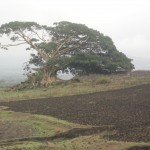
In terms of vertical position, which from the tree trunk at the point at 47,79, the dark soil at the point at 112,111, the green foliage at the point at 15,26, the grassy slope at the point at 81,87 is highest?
the green foliage at the point at 15,26

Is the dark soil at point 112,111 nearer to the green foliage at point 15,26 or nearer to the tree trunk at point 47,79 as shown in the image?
the tree trunk at point 47,79

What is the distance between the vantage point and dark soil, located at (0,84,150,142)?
68.3 feet

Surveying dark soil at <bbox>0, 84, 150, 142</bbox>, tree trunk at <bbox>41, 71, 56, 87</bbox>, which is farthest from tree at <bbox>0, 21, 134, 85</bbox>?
dark soil at <bbox>0, 84, 150, 142</bbox>

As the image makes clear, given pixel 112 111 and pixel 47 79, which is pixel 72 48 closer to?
pixel 47 79

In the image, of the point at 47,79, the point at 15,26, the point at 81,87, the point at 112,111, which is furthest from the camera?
the point at 15,26

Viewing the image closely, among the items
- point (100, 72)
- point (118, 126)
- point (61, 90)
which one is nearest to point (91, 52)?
point (100, 72)

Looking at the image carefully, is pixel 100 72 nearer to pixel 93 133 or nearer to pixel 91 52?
Result: pixel 91 52

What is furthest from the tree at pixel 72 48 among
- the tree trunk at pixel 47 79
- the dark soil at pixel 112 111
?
the dark soil at pixel 112 111

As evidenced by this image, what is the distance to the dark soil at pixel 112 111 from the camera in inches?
819

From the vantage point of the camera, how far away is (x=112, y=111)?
2858 centimetres

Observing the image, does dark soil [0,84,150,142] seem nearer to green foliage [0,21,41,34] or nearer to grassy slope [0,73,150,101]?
grassy slope [0,73,150,101]

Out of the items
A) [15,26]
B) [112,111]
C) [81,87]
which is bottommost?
[112,111]

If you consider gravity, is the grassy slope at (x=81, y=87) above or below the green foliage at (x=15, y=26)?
below

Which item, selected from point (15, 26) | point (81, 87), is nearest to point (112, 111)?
point (81, 87)
